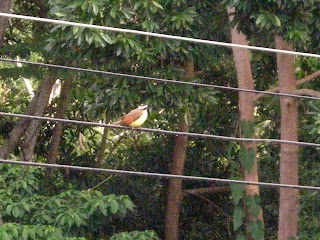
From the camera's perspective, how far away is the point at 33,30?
1082 cm

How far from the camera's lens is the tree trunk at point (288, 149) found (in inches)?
356

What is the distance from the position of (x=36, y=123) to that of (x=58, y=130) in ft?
2.83

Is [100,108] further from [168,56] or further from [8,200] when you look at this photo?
[8,200]

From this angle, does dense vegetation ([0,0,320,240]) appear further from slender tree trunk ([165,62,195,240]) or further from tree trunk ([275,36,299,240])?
slender tree trunk ([165,62,195,240])

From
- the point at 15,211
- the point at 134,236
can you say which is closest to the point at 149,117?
the point at 134,236

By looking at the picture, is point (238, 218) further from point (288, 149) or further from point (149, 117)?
point (149, 117)

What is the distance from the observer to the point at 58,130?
11.4m

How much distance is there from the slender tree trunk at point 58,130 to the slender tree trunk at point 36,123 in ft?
2.22

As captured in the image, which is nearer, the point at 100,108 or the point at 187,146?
the point at 100,108

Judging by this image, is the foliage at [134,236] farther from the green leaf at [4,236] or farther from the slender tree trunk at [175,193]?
the slender tree trunk at [175,193]

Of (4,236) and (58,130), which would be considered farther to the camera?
(58,130)

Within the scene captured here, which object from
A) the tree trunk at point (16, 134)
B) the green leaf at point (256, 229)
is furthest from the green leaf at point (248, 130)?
the tree trunk at point (16, 134)

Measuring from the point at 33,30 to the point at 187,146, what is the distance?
11.1 ft

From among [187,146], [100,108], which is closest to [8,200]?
[100,108]
